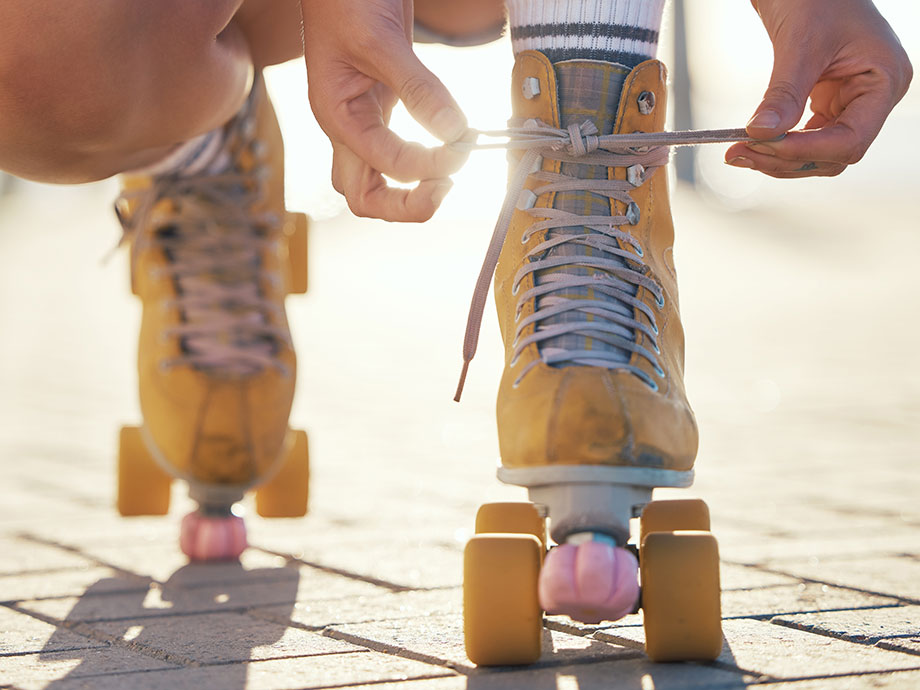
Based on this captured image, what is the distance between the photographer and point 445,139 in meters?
1.33

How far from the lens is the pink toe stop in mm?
1272

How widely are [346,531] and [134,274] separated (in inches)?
22.8

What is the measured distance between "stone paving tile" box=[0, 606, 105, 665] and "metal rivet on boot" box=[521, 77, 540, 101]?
810 mm

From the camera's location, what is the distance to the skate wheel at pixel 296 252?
239 cm

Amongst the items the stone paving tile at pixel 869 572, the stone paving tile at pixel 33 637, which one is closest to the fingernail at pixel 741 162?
the stone paving tile at pixel 869 572

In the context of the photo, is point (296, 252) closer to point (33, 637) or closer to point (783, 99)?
point (33, 637)

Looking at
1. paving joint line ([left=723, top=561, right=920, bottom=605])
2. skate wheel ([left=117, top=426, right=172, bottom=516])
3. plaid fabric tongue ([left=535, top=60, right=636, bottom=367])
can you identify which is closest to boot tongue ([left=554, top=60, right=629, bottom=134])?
plaid fabric tongue ([left=535, top=60, right=636, bottom=367])

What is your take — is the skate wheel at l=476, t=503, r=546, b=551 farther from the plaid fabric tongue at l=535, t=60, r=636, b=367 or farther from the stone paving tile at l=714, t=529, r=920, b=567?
the stone paving tile at l=714, t=529, r=920, b=567

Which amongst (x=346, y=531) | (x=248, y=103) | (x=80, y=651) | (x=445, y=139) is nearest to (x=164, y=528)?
(x=346, y=531)

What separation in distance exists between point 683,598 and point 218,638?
1.83 ft

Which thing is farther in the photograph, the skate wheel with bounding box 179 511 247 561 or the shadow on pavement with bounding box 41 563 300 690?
Result: the skate wheel with bounding box 179 511 247 561

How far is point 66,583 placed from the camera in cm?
189

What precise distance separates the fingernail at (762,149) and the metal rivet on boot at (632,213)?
165mm

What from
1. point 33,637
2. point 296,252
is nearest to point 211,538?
point 33,637
